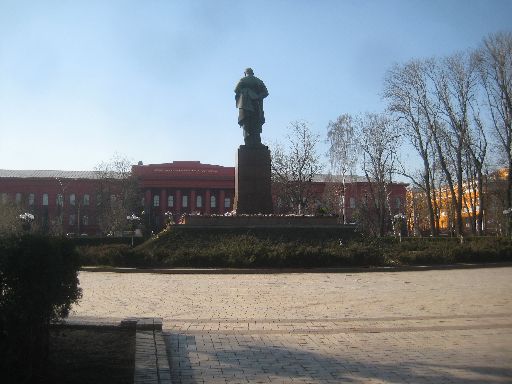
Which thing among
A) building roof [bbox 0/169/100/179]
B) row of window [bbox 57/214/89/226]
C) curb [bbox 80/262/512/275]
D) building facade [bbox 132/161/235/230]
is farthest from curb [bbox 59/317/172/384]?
building roof [bbox 0/169/100/179]

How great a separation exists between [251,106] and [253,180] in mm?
3961

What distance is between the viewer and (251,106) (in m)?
27.5

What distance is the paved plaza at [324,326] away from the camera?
5.57m

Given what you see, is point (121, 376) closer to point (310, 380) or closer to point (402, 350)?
point (310, 380)

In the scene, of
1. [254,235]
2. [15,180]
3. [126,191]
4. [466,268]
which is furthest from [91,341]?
[15,180]

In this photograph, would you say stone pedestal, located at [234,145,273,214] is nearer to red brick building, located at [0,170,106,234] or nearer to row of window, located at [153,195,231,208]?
row of window, located at [153,195,231,208]

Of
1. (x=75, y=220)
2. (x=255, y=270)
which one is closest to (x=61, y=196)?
(x=75, y=220)

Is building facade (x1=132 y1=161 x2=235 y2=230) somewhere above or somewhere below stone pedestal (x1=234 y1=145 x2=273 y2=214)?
above

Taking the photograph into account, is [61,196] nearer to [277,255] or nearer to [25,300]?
[277,255]

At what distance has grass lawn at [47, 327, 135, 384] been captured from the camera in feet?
16.1

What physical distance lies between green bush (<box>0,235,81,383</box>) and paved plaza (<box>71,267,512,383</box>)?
140cm

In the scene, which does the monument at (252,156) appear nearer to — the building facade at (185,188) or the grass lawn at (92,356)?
the grass lawn at (92,356)

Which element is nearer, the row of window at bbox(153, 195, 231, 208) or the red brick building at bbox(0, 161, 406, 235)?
the red brick building at bbox(0, 161, 406, 235)

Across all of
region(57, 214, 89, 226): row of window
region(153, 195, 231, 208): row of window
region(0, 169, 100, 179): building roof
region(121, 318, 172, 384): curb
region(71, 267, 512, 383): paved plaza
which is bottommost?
region(71, 267, 512, 383): paved plaza
